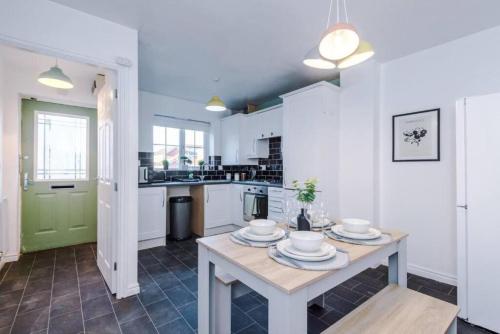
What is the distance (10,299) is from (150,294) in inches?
46.4

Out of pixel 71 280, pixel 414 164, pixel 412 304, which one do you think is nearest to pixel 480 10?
pixel 414 164

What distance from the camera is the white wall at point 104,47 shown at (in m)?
1.73

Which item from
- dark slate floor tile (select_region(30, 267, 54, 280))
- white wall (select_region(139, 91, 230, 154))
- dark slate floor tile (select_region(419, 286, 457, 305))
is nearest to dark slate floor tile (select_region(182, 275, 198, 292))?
dark slate floor tile (select_region(30, 267, 54, 280))

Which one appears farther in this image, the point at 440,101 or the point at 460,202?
the point at 440,101

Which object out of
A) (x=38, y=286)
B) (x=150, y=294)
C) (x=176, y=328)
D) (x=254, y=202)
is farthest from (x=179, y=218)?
(x=176, y=328)

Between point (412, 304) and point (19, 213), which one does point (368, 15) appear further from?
point (19, 213)

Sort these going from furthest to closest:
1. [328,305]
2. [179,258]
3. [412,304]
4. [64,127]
→ 1. [64,127]
2. [179,258]
3. [328,305]
4. [412,304]

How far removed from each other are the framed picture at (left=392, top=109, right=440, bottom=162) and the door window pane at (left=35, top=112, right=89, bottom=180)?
14.0 ft

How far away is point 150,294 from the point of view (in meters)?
2.16

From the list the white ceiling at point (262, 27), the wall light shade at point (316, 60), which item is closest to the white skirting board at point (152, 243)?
the white ceiling at point (262, 27)

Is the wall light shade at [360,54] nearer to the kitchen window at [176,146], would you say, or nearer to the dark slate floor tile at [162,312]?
the dark slate floor tile at [162,312]

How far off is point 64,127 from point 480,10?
16.0 ft

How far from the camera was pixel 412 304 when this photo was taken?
125 centimetres

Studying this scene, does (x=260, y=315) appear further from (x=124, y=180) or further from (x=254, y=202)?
(x=254, y=202)
